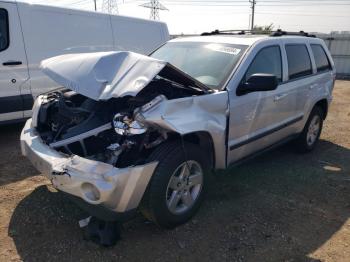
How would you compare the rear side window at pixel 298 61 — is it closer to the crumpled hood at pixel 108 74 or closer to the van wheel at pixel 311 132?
the van wheel at pixel 311 132

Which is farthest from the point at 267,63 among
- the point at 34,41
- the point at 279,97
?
the point at 34,41

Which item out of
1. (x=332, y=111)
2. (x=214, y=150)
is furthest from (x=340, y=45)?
(x=214, y=150)

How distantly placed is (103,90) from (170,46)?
2144mm

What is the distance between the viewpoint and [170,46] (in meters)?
4.93

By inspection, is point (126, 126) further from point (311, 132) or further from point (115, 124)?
point (311, 132)

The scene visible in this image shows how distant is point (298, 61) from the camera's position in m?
5.13

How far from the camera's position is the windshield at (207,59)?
13.1 ft

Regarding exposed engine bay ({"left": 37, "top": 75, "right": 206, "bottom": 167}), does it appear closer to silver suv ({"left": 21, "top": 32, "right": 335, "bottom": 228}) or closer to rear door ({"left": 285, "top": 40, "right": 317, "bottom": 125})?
silver suv ({"left": 21, "top": 32, "right": 335, "bottom": 228})

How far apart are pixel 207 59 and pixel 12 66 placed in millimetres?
3516

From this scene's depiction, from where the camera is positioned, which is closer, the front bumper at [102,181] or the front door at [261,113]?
the front bumper at [102,181]

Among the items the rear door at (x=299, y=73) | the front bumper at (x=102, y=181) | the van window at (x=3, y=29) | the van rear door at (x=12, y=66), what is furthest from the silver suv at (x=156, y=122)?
the van window at (x=3, y=29)

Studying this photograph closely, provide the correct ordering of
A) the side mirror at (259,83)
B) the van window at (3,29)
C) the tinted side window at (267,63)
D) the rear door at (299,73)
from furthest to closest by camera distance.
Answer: the van window at (3,29)
the rear door at (299,73)
the tinted side window at (267,63)
the side mirror at (259,83)

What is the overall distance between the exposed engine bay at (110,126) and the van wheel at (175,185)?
159 mm

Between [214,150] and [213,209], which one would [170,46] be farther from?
[213,209]
